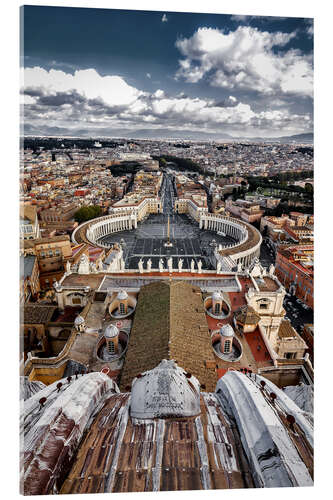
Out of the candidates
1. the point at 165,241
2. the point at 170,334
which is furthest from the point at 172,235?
the point at 170,334

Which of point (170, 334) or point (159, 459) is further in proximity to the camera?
point (170, 334)

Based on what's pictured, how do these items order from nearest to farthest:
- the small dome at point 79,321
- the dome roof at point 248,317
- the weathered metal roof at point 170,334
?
the weathered metal roof at point 170,334 → the small dome at point 79,321 → the dome roof at point 248,317

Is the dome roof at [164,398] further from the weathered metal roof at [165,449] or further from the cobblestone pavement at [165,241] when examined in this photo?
the cobblestone pavement at [165,241]

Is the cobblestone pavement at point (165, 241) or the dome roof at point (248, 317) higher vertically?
the cobblestone pavement at point (165, 241)

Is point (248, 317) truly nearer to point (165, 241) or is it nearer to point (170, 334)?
point (170, 334)

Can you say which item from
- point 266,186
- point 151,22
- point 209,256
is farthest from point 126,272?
point 266,186

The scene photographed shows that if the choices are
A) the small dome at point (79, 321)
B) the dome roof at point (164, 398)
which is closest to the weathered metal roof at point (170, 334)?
the small dome at point (79, 321)
